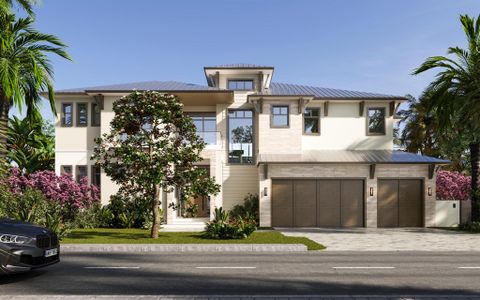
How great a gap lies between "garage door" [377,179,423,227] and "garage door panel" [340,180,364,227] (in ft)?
3.38

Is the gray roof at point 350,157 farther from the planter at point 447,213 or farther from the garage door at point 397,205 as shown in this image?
the planter at point 447,213

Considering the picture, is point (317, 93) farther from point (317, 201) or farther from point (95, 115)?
point (95, 115)

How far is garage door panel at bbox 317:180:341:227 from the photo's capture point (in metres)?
22.8

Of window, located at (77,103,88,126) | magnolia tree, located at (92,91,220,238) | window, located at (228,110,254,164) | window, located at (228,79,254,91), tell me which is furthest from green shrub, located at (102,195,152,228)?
window, located at (228,79,254,91)

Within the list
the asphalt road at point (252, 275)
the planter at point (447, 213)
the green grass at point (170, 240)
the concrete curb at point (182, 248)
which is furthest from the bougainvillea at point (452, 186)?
the concrete curb at point (182, 248)

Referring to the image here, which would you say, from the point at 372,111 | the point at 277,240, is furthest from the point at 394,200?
the point at 277,240

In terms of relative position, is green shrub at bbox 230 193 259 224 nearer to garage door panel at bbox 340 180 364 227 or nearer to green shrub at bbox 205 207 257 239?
garage door panel at bbox 340 180 364 227

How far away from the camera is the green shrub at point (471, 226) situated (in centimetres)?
2032

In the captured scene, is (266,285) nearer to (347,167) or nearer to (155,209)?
(155,209)

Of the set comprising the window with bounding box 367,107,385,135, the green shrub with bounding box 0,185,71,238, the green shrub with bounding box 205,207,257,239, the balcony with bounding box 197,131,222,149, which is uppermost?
the window with bounding box 367,107,385,135

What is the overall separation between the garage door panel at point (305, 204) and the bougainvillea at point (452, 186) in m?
13.7

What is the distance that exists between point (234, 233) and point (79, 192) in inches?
382

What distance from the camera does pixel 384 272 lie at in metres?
9.96

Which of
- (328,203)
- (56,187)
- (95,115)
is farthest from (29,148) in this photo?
(328,203)
